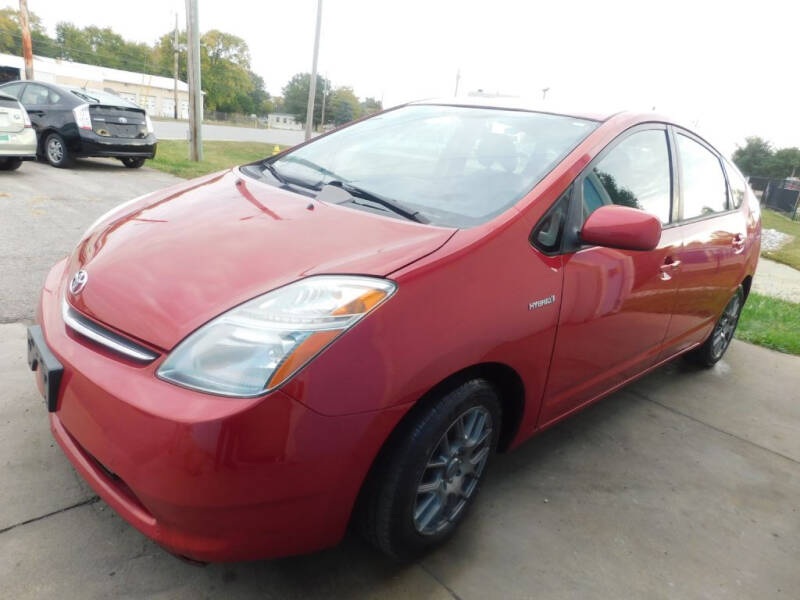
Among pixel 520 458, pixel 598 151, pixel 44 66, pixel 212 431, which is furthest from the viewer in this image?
pixel 44 66

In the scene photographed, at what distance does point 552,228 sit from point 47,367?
1.67 m

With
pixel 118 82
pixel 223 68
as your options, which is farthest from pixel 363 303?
pixel 223 68

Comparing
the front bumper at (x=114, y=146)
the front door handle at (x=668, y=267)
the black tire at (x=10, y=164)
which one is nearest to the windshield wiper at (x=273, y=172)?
the front door handle at (x=668, y=267)

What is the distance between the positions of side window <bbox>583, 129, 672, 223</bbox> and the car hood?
81 centimetres

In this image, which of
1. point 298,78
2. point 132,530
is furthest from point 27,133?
point 298,78

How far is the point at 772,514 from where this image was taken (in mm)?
2584

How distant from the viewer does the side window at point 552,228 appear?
2053 millimetres

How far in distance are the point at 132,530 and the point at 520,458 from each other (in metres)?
1.63

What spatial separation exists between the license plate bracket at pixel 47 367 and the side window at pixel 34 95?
30.1 feet

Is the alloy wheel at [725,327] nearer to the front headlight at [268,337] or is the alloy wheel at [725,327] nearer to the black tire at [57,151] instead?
the front headlight at [268,337]

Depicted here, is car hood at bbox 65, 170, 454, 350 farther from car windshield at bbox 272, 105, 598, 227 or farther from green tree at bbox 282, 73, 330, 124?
green tree at bbox 282, 73, 330, 124

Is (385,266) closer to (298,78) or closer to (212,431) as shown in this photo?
(212,431)

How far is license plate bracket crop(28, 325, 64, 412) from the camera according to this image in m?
1.74

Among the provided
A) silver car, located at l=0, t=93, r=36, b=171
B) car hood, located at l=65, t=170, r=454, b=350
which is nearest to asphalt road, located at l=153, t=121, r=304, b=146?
silver car, located at l=0, t=93, r=36, b=171
